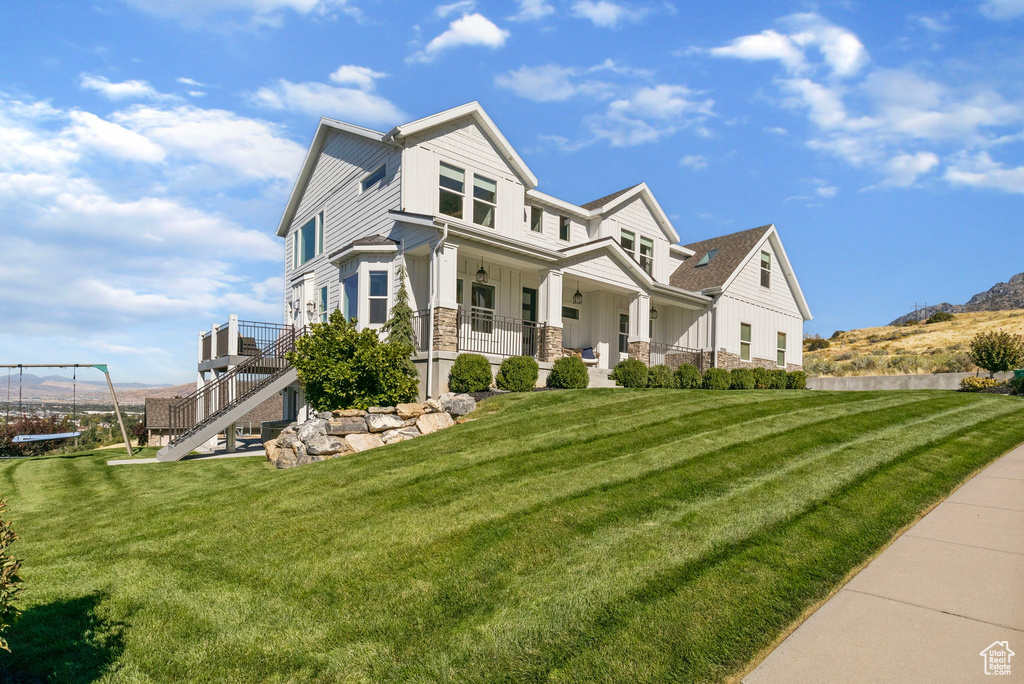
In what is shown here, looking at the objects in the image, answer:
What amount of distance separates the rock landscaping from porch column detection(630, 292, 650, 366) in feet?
26.2

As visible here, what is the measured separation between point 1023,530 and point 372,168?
16.8 meters

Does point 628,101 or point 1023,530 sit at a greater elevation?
point 628,101

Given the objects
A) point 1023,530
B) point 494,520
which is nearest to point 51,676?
point 494,520

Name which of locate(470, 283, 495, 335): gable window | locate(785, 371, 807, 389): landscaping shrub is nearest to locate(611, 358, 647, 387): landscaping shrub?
locate(470, 283, 495, 335): gable window

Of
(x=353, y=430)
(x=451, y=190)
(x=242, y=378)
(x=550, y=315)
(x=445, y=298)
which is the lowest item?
(x=353, y=430)

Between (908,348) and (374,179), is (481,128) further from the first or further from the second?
(908,348)

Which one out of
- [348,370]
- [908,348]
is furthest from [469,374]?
[908,348]

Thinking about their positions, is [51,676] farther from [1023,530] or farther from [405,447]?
[1023,530]

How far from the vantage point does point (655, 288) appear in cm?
1967

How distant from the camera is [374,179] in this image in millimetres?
17766

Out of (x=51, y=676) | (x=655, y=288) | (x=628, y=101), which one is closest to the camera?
(x=51, y=676)

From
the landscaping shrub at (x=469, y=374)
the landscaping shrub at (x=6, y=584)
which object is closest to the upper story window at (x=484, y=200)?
the landscaping shrub at (x=469, y=374)

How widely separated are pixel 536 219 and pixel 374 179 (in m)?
5.39

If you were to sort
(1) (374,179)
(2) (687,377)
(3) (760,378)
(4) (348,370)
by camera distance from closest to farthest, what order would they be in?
(4) (348,370)
(1) (374,179)
(2) (687,377)
(3) (760,378)
